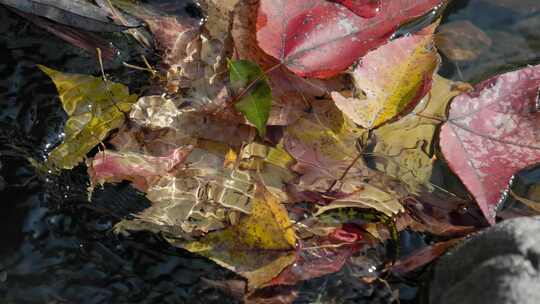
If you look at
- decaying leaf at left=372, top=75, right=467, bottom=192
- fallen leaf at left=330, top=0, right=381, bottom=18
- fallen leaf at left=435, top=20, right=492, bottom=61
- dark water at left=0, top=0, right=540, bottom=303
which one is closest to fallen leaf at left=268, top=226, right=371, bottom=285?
dark water at left=0, top=0, right=540, bottom=303

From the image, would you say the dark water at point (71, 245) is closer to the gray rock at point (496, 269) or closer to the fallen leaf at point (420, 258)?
the fallen leaf at point (420, 258)

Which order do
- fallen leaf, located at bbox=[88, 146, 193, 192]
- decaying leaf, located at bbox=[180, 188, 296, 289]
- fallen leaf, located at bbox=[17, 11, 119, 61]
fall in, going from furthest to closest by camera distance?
1. fallen leaf, located at bbox=[17, 11, 119, 61]
2. fallen leaf, located at bbox=[88, 146, 193, 192]
3. decaying leaf, located at bbox=[180, 188, 296, 289]

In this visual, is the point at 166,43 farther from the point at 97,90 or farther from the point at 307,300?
the point at 307,300

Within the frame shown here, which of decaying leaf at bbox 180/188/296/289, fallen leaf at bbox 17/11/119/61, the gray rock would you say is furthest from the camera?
fallen leaf at bbox 17/11/119/61

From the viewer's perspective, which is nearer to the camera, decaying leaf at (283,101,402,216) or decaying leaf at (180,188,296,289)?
decaying leaf at (180,188,296,289)

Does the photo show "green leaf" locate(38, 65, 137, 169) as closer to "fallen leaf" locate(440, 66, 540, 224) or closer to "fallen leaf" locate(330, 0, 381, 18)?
"fallen leaf" locate(330, 0, 381, 18)
